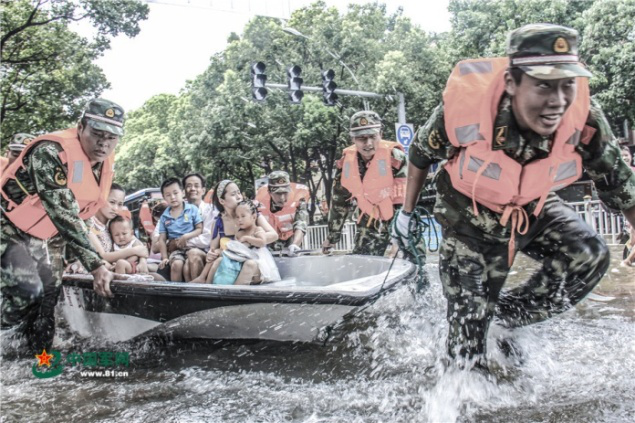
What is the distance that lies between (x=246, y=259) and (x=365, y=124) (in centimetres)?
175

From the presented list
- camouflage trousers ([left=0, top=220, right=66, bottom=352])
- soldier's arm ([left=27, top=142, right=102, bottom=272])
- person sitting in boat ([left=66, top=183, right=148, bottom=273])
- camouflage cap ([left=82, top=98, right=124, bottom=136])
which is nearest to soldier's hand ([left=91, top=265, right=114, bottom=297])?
soldier's arm ([left=27, top=142, right=102, bottom=272])

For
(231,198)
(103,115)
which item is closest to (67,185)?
(103,115)

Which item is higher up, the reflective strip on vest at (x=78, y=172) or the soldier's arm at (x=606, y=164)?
the reflective strip on vest at (x=78, y=172)

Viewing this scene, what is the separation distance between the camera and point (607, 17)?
18.4 meters

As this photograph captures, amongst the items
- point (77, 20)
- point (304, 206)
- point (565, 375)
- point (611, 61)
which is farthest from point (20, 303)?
point (611, 61)

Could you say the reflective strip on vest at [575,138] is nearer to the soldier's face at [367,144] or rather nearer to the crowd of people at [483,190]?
the crowd of people at [483,190]

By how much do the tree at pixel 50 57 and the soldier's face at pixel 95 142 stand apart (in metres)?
11.2

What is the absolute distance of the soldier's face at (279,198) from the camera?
7699 millimetres

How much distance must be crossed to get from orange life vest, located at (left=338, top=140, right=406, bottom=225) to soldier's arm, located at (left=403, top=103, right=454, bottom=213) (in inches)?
94.9

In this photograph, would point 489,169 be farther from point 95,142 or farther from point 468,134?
point 95,142

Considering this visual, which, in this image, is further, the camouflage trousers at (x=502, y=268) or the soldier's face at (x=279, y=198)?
the soldier's face at (x=279, y=198)

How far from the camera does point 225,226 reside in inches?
213

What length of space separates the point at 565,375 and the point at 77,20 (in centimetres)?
1479

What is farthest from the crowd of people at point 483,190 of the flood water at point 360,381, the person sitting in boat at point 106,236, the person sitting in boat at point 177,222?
the person sitting in boat at point 177,222
